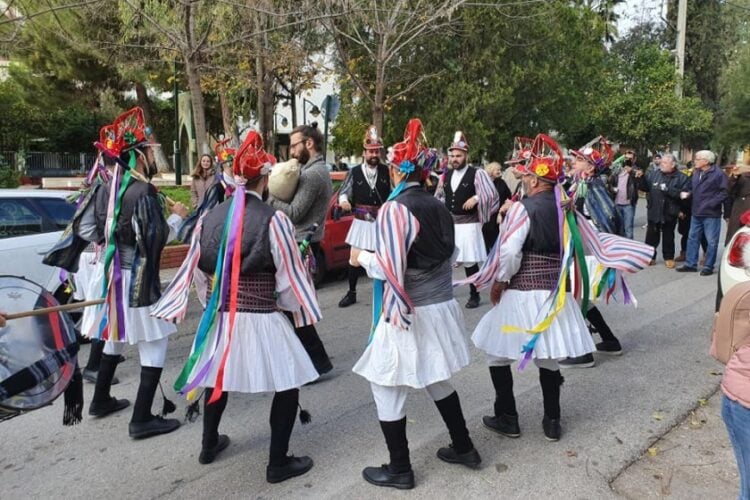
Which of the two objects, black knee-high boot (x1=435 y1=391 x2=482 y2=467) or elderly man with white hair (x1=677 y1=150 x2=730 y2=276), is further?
elderly man with white hair (x1=677 y1=150 x2=730 y2=276)

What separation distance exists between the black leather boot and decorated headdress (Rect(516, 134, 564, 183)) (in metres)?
1.73

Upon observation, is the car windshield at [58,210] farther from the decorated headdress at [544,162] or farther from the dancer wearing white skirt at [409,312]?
the decorated headdress at [544,162]

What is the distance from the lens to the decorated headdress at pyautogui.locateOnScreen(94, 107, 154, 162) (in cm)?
407

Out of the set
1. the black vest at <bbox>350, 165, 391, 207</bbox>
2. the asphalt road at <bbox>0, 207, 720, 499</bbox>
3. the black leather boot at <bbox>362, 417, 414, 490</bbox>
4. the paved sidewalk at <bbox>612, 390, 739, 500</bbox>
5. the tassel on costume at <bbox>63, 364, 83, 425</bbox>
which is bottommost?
the paved sidewalk at <bbox>612, 390, 739, 500</bbox>

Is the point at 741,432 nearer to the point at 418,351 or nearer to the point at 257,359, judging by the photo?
the point at 418,351

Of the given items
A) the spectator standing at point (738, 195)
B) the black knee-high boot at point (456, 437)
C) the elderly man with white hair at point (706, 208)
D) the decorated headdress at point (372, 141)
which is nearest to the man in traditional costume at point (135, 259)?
the black knee-high boot at point (456, 437)

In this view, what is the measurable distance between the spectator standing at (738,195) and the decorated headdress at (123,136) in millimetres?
7992

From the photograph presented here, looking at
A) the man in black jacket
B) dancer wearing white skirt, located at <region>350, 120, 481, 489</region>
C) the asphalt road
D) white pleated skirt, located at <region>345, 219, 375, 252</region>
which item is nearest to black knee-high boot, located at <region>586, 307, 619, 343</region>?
the asphalt road

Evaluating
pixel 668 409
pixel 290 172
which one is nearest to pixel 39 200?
pixel 290 172

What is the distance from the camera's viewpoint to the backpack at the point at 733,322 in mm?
2281

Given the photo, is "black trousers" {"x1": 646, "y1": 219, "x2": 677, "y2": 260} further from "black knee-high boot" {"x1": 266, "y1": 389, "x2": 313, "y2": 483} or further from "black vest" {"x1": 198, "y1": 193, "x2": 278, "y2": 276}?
"black vest" {"x1": 198, "y1": 193, "x2": 278, "y2": 276}

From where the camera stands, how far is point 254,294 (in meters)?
3.39

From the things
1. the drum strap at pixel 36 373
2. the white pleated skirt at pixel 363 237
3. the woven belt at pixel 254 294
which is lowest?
the drum strap at pixel 36 373

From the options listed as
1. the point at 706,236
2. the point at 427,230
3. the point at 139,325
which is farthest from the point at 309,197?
the point at 706,236
